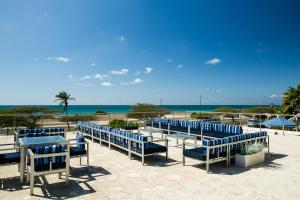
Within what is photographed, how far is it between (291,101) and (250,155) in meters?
14.8

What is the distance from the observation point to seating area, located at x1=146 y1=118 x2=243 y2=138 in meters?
8.43

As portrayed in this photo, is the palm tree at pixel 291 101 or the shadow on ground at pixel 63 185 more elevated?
the palm tree at pixel 291 101

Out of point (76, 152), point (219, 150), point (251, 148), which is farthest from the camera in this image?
point (251, 148)

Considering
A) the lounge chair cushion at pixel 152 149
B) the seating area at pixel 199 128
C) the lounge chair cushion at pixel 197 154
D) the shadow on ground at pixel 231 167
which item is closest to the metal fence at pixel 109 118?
the seating area at pixel 199 128

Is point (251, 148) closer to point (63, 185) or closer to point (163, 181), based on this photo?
point (163, 181)

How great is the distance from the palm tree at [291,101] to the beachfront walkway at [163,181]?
13290mm

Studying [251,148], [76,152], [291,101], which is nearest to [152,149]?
[76,152]

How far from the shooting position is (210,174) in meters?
5.60

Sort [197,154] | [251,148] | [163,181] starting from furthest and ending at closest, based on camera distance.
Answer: [251,148]
[197,154]
[163,181]

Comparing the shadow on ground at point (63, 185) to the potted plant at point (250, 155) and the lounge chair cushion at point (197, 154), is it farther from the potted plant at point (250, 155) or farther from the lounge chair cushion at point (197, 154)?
the potted plant at point (250, 155)

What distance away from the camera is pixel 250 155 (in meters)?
6.34

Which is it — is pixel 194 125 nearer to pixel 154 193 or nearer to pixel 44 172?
pixel 154 193

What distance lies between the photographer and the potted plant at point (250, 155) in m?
6.25

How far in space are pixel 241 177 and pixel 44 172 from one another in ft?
13.4
